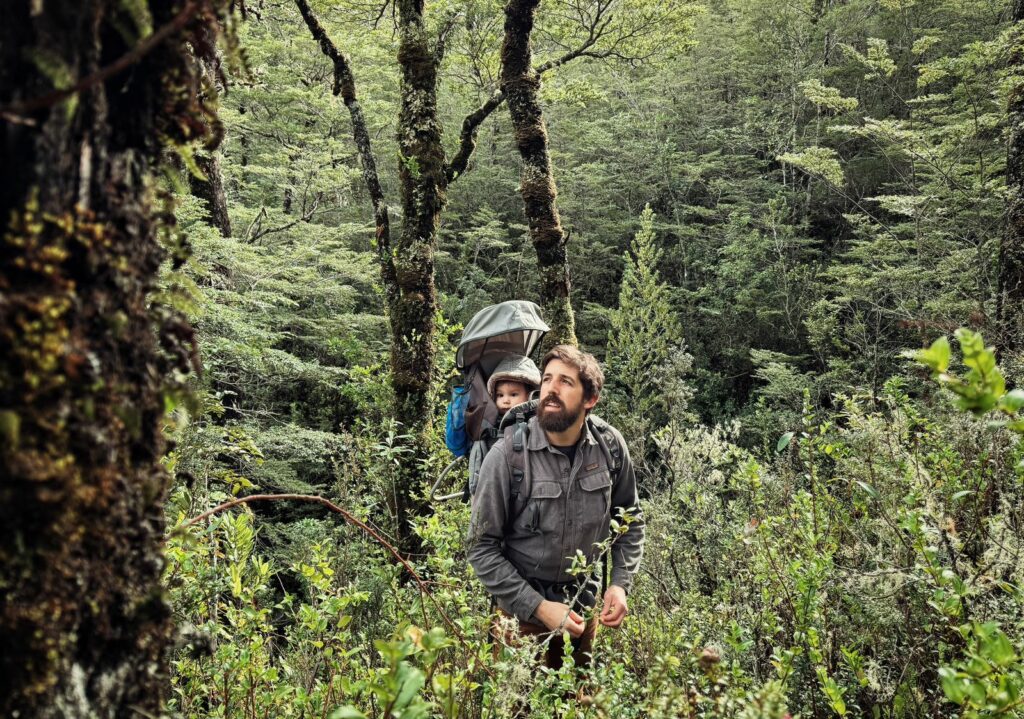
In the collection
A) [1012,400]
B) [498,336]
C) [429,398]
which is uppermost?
[1012,400]

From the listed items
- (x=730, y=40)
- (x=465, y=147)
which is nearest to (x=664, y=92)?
(x=730, y=40)

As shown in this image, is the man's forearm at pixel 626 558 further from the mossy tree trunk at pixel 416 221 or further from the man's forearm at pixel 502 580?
the mossy tree trunk at pixel 416 221

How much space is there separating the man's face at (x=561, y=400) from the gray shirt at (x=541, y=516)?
98 millimetres

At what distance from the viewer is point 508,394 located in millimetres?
3738

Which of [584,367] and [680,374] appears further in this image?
[680,374]

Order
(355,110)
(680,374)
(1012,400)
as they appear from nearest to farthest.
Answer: (1012,400), (355,110), (680,374)

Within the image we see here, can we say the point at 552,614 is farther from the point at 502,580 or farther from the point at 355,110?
the point at 355,110

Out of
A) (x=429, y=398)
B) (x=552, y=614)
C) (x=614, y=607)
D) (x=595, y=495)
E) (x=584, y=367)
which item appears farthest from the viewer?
(x=429, y=398)

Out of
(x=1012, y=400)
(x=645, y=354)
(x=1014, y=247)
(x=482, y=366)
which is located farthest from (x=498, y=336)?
(x=645, y=354)

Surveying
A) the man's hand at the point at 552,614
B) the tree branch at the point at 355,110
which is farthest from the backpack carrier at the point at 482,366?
the tree branch at the point at 355,110

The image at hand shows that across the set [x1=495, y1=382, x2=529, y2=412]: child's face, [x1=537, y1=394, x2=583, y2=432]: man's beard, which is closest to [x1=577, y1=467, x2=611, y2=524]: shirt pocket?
[x1=537, y1=394, x2=583, y2=432]: man's beard

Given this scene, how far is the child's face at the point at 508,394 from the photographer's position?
3.71 meters

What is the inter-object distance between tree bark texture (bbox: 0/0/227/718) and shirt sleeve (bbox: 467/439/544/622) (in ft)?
6.39

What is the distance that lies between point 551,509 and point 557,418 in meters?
0.43
